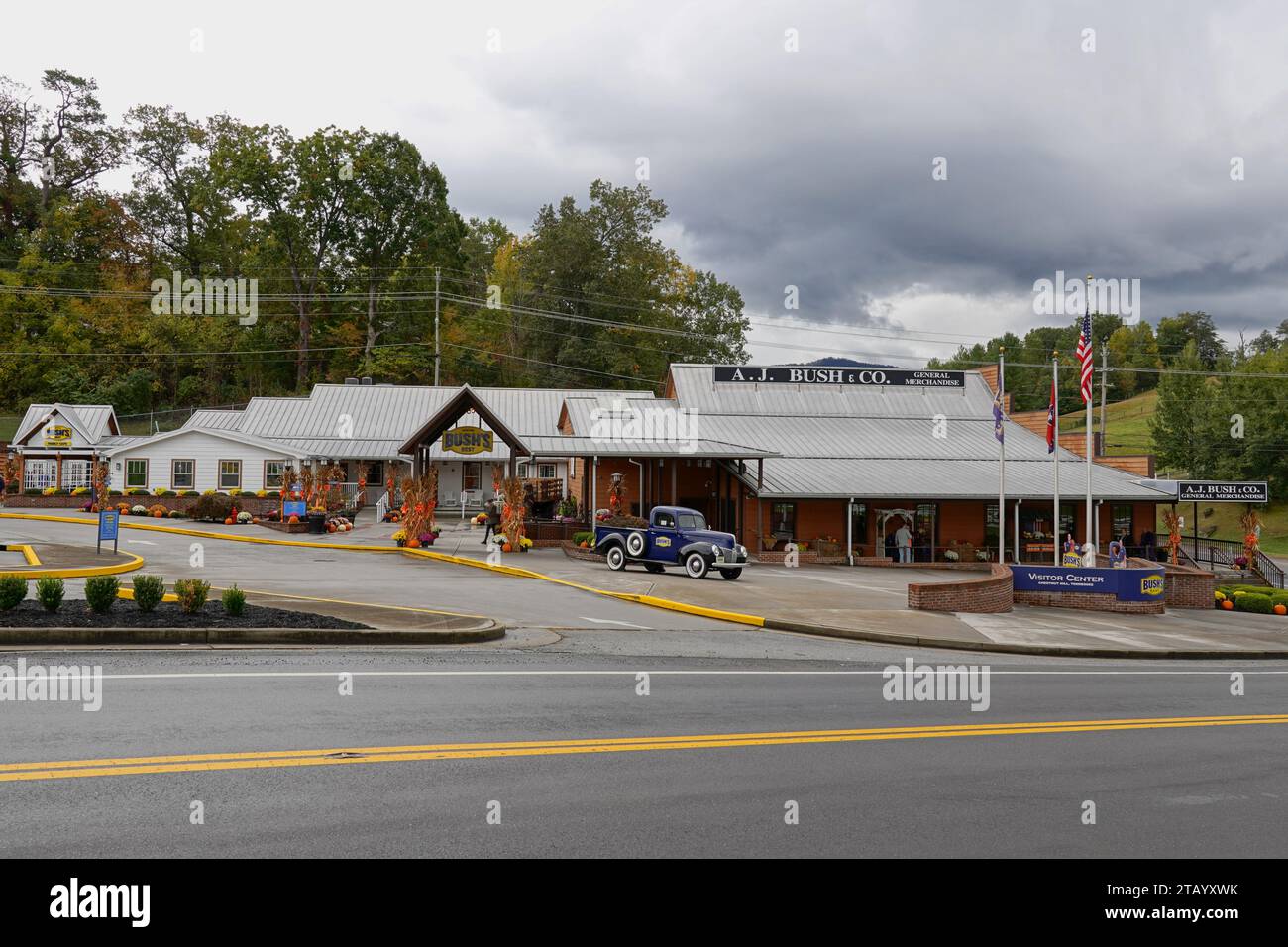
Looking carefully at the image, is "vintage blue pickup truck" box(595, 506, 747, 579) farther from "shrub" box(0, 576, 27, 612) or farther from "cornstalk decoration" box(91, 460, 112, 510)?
"cornstalk decoration" box(91, 460, 112, 510)

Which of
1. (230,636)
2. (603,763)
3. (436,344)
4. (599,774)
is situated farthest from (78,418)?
(599,774)

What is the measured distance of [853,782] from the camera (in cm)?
804

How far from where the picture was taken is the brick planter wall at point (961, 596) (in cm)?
2367

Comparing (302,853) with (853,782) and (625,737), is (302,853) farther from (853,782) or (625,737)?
(853,782)

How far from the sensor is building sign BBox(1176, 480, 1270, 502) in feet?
128


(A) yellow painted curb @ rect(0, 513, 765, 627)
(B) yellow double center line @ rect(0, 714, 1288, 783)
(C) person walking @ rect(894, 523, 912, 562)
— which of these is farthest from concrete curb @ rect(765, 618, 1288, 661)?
(C) person walking @ rect(894, 523, 912, 562)

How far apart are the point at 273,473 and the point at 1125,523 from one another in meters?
40.4

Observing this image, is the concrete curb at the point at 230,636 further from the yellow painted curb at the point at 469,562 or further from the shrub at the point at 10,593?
the yellow painted curb at the point at 469,562

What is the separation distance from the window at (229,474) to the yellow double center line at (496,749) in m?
41.8

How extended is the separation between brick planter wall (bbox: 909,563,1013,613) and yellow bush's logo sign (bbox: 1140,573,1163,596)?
14.6ft

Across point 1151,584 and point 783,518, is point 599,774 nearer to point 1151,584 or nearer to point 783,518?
point 1151,584

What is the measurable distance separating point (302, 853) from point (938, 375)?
5053cm

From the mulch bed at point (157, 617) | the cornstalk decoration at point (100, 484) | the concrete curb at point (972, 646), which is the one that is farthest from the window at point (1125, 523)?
the cornstalk decoration at point (100, 484)
